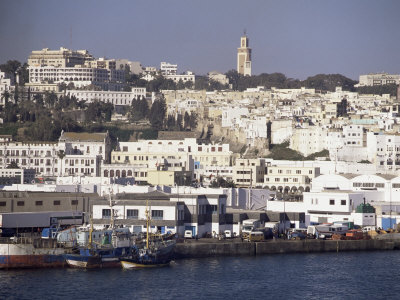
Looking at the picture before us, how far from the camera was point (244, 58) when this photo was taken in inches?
5965

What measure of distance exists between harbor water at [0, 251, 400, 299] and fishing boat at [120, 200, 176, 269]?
1.34 feet

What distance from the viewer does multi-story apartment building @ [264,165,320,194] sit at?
67.9 meters

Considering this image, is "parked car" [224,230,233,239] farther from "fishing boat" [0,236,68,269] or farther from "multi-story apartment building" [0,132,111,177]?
"multi-story apartment building" [0,132,111,177]

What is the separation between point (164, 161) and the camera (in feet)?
238

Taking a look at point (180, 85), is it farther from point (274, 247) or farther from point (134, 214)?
point (134, 214)

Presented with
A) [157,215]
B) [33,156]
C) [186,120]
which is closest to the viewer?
[157,215]

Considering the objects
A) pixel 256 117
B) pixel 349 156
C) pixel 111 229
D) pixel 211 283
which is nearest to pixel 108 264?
pixel 111 229

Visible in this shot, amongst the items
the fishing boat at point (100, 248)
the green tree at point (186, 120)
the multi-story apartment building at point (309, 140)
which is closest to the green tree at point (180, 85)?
the green tree at point (186, 120)

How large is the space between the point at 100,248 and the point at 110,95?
66727 mm

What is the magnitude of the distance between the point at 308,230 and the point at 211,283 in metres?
11.7

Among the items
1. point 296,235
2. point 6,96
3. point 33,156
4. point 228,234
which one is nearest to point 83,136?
point 33,156

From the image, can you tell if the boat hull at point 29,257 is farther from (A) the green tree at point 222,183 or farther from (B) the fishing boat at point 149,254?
(A) the green tree at point 222,183

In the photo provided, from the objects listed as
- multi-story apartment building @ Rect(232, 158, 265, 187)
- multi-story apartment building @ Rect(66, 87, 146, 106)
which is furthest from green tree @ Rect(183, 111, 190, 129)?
multi-story apartment building @ Rect(232, 158, 265, 187)

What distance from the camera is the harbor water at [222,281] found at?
33344mm
